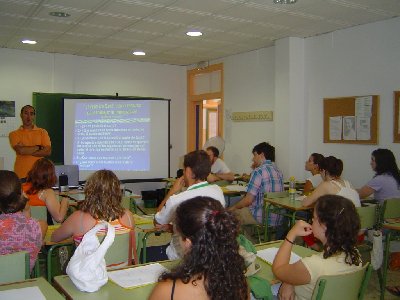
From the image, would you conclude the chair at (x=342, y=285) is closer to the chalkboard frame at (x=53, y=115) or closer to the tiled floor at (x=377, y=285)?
the tiled floor at (x=377, y=285)

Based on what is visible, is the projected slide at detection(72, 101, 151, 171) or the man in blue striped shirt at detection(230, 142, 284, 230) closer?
the man in blue striped shirt at detection(230, 142, 284, 230)

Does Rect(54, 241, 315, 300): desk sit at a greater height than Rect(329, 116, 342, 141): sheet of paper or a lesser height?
lesser

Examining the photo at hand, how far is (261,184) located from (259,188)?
0.05 meters

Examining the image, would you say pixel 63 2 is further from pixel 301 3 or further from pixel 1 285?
pixel 1 285

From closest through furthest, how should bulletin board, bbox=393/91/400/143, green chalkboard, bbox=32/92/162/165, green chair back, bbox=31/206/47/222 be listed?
green chair back, bbox=31/206/47/222
bulletin board, bbox=393/91/400/143
green chalkboard, bbox=32/92/162/165

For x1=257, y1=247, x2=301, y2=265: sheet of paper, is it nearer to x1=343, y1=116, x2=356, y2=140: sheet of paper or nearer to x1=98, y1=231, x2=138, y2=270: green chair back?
x1=98, y1=231, x2=138, y2=270: green chair back

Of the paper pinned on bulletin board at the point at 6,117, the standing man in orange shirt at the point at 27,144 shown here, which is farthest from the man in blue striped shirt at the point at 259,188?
the paper pinned on bulletin board at the point at 6,117

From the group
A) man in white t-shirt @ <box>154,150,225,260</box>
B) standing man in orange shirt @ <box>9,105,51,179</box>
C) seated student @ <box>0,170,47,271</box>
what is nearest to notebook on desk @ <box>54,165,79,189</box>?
standing man in orange shirt @ <box>9,105,51,179</box>

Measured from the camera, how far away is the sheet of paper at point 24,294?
6.00ft

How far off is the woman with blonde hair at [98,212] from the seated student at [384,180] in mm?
2973

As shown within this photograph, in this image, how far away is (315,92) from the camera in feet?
20.7

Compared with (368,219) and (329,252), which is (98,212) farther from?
(368,219)

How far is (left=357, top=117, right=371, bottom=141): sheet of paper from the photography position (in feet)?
18.1

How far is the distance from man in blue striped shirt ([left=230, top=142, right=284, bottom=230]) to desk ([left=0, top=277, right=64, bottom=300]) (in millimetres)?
2906
